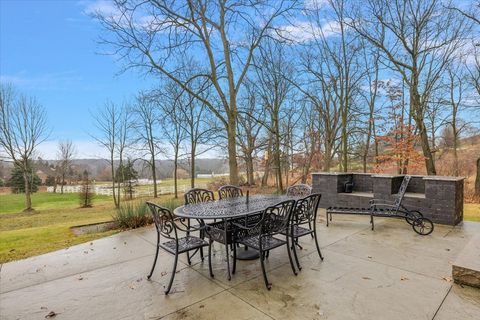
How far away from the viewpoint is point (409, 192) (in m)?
5.44

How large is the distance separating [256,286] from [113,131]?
15.7 m

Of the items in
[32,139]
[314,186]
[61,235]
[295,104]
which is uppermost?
[295,104]

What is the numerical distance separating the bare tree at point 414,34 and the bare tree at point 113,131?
13675 millimetres

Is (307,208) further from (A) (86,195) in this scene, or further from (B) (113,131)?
(A) (86,195)

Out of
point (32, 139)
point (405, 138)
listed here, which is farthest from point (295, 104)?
point (32, 139)

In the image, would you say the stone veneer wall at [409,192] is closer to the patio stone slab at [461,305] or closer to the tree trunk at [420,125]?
the patio stone slab at [461,305]

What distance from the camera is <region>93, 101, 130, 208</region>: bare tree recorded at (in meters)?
15.0

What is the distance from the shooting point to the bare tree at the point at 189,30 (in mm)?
5887

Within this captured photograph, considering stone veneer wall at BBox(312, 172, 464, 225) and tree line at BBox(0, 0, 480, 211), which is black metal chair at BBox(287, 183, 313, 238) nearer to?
stone veneer wall at BBox(312, 172, 464, 225)

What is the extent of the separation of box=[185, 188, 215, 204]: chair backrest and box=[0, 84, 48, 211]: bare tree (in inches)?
587

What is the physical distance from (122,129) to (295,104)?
11030 mm

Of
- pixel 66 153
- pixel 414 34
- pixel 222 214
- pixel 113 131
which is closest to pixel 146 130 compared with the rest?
pixel 113 131

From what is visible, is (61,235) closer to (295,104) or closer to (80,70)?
(80,70)

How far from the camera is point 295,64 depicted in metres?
11.1
